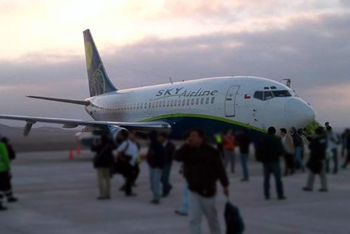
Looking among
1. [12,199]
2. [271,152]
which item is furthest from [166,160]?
[12,199]

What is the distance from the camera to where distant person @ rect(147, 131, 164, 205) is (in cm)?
562

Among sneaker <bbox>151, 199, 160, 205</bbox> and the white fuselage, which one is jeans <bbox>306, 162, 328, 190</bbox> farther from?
the white fuselage

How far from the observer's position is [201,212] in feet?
19.9

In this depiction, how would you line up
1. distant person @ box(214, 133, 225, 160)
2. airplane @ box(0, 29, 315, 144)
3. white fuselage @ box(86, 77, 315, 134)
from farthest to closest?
white fuselage @ box(86, 77, 315, 134)
airplane @ box(0, 29, 315, 144)
distant person @ box(214, 133, 225, 160)

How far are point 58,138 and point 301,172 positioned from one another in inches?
98.5

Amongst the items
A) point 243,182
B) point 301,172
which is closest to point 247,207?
point 243,182

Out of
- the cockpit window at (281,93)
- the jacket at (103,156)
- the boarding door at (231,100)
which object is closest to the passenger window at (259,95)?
the cockpit window at (281,93)

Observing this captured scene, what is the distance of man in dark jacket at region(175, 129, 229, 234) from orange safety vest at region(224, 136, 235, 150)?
10.0 inches

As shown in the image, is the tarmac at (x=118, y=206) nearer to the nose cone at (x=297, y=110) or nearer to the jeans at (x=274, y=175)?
the jeans at (x=274, y=175)

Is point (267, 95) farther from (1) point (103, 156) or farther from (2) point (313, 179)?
(1) point (103, 156)

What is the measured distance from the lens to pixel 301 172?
541 centimetres

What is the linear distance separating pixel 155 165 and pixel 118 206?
0.54 metres

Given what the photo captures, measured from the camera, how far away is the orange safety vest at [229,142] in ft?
18.4

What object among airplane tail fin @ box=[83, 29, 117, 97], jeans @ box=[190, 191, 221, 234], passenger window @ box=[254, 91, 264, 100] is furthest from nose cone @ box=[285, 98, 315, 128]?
airplane tail fin @ box=[83, 29, 117, 97]
